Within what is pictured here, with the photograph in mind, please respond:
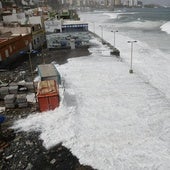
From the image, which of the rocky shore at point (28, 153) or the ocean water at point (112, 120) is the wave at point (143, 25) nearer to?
the ocean water at point (112, 120)

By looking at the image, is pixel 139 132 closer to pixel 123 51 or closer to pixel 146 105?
pixel 146 105

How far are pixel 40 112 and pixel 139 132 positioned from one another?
239 inches

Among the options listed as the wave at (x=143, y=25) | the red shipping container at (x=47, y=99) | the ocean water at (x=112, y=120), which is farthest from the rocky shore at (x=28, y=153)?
the wave at (x=143, y=25)

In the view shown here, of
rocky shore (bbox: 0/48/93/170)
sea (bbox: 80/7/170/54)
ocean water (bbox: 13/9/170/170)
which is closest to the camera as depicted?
rocky shore (bbox: 0/48/93/170)

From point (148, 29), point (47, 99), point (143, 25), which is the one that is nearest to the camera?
point (47, 99)

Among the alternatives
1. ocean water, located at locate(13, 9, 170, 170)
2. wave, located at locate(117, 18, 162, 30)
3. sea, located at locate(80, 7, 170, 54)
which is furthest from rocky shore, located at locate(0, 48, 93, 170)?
wave, located at locate(117, 18, 162, 30)

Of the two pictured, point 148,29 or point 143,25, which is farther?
point 143,25

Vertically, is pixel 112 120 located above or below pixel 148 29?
above

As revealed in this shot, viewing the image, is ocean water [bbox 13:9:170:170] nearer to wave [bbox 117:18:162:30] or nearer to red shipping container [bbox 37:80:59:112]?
red shipping container [bbox 37:80:59:112]

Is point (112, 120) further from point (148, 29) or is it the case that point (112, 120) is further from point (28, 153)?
point (148, 29)

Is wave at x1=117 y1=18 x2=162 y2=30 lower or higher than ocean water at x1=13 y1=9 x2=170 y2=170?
lower

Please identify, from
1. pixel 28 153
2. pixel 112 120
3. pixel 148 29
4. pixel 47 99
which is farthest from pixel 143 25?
pixel 28 153

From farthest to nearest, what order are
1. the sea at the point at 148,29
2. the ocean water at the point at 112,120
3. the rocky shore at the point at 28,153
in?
1. the sea at the point at 148,29
2. the ocean water at the point at 112,120
3. the rocky shore at the point at 28,153

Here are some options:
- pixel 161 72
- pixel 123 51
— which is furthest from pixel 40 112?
pixel 123 51
